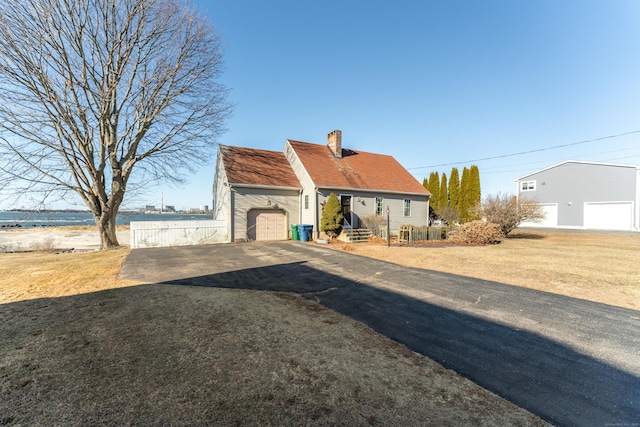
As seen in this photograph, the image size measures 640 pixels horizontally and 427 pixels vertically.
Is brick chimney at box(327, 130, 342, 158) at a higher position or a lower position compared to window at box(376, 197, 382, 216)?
→ higher

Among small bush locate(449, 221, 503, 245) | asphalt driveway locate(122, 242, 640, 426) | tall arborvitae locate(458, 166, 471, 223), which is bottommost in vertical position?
asphalt driveway locate(122, 242, 640, 426)

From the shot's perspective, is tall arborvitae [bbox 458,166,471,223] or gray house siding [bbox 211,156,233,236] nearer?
gray house siding [bbox 211,156,233,236]

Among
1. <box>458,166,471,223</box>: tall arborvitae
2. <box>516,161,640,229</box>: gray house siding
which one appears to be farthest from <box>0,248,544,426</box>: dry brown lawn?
<box>458,166,471,223</box>: tall arborvitae

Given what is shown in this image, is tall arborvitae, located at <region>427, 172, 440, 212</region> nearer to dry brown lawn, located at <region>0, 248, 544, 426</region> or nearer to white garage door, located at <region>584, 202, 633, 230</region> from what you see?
white garage door, located at <region>584, 202, 633, 230</region>

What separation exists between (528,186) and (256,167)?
97.7 ft

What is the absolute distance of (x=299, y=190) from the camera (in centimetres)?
1745

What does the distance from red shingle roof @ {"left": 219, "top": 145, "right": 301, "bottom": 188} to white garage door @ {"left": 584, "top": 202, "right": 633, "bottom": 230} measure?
91.7 ft

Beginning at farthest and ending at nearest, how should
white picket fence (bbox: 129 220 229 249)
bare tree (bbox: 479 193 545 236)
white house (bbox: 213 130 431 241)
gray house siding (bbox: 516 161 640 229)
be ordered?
gray house siding (bbox: 516 161 640 229) < bare tree (bbox: 479 193 545 236) < white house (bbox: 213 130 431 241) < white picket fence (bbox: 129 220 229 249)

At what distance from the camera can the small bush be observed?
14.1 m

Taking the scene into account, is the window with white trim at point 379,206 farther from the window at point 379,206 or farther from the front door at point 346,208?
the front door at point 346,208

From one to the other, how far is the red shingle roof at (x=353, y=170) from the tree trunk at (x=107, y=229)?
11552 millimetres

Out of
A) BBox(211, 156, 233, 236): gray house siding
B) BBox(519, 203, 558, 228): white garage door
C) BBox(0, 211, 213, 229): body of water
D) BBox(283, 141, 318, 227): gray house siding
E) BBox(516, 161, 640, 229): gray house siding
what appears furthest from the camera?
BBox(519, 203, 558, 228): white garage door

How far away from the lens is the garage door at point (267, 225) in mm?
16094

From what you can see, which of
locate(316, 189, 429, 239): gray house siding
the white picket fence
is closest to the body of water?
the white picket fence
